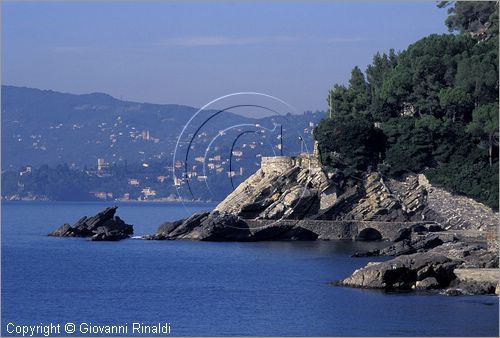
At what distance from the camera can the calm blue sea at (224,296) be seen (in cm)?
3422

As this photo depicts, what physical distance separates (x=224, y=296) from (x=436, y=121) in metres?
28.3

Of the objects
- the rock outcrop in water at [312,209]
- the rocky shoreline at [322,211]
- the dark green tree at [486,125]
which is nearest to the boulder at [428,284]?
the rocky shoreline at [322,211]

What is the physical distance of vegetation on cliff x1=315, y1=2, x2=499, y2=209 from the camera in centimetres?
6581

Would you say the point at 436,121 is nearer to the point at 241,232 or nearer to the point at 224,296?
the point at 241,232

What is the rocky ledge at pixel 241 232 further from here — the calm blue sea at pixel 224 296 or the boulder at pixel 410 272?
the boulder at pixel 410 272

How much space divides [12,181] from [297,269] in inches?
5346

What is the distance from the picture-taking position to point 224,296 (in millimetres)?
42000

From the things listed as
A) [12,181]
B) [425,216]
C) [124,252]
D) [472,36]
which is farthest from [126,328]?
[12,181]

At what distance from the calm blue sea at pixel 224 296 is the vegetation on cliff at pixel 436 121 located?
6168 mm

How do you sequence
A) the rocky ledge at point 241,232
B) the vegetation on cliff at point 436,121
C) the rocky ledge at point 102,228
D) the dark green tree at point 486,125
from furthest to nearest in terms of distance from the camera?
the rocky ledge at point 102,228, the rocky ledge at point 241,232, the vegetation on cliff at point 436,121, the dark green tree at point 486,125

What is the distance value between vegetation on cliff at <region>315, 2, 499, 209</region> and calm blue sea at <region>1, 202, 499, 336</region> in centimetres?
617

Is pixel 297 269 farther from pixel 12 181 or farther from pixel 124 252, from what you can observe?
pixel 12 181

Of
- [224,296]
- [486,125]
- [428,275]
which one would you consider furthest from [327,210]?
[428,275]

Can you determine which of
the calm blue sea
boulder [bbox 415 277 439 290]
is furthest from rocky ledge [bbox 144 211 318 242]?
boulder [bbox 415 277 439 290]
